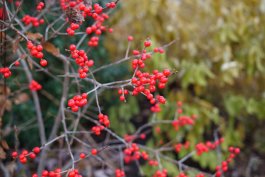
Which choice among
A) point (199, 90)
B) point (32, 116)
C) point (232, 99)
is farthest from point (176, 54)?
point (32, 116)

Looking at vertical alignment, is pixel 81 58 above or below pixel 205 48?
above

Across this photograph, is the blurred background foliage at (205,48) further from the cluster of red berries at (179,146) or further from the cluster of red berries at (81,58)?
the cluster of red berries at (81,58)

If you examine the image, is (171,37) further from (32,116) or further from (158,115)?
(32,116)

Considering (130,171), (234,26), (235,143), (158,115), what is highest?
(234,26)

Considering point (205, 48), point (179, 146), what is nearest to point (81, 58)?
point (179, 146)

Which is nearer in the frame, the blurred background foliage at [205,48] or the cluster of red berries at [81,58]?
the cluster of red berries at [81,58]

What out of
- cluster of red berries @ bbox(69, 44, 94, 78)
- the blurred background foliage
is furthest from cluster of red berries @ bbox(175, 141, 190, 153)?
cluster of red berries @ bbox(69, 44, 94, 78)

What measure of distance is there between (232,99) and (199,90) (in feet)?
0.93

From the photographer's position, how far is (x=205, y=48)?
338 centimetres

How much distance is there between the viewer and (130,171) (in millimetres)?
3406

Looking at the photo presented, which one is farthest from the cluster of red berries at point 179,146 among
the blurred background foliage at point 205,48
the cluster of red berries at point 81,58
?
the cluster of red berries at point 81,58

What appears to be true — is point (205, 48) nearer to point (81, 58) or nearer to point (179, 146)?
point (179, 146)

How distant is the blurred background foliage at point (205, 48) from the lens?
3125mm

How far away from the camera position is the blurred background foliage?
3125mm
